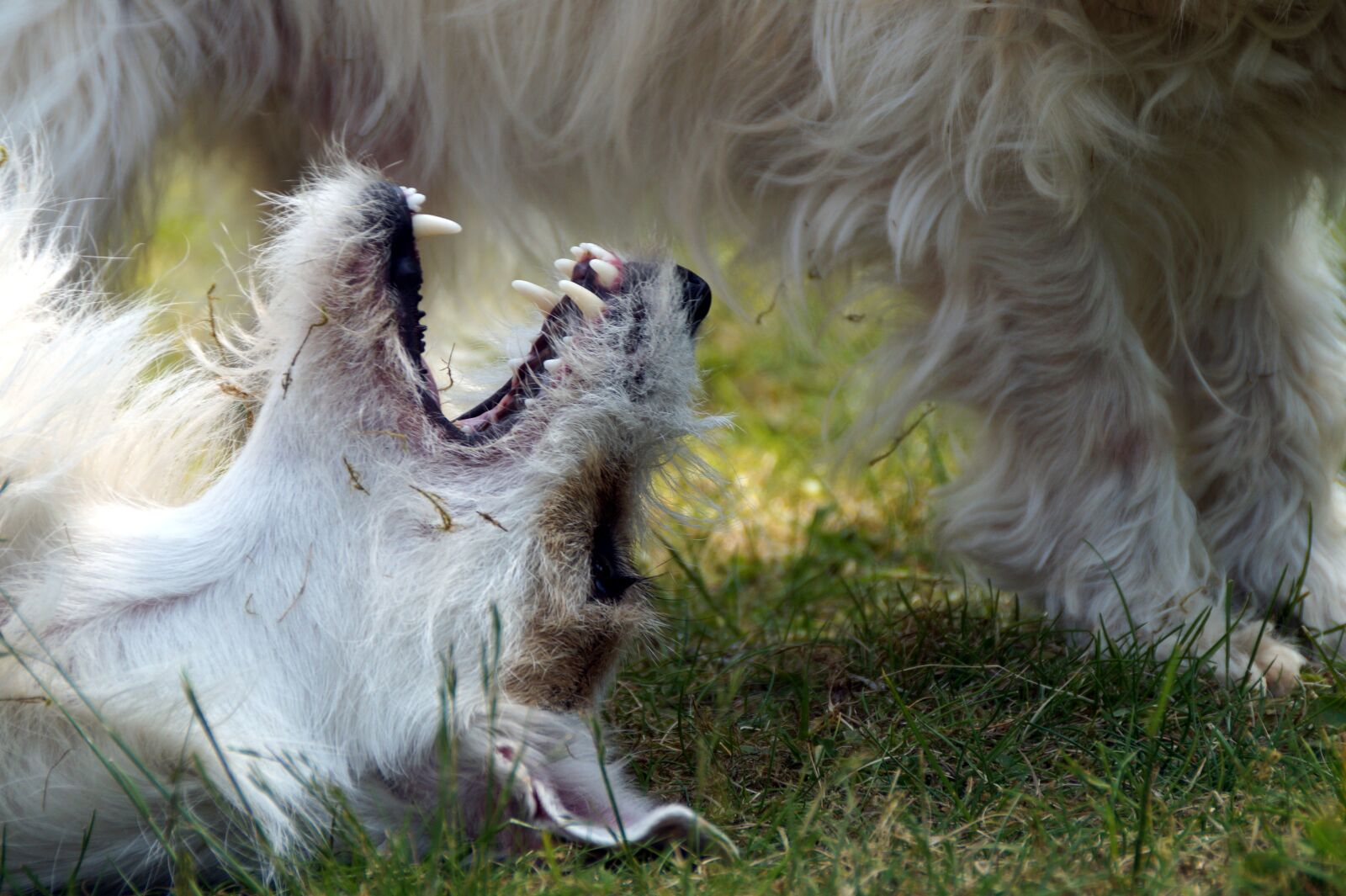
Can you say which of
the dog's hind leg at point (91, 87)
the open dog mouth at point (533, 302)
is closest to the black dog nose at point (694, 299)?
the open dog mouth at point (533, 302)

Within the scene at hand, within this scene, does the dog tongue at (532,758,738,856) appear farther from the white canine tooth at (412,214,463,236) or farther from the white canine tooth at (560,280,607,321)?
the white canine tooth at (412,214,463,236)

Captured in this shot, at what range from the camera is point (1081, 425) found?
2277 mm

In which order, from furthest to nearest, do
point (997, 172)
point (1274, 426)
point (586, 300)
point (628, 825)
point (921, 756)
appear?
point (1274, 426)
point (997, 172)
point (921, 756)
point (586, 300)
point (628, 825)

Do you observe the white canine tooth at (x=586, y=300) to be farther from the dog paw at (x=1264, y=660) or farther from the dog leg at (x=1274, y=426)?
the dog leg at (x=1274, y=426)

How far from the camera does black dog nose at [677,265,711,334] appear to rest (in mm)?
1792

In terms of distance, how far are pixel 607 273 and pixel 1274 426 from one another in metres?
1.42

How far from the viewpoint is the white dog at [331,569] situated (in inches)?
61.9

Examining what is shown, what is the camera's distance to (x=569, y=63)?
259 cm

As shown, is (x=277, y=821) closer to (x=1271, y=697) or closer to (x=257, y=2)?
(x=1271, y=697)

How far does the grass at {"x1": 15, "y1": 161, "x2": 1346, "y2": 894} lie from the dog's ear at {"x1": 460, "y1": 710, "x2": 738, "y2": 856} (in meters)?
0.03

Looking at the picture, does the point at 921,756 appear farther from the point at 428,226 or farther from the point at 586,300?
the point at 428,226

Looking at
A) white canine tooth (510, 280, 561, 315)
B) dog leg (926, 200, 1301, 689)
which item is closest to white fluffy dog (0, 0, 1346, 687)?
dog leg (926, 200, 1301, 689)

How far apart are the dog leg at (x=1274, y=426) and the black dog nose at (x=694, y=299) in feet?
3.86

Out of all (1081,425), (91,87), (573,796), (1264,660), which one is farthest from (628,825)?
(91,87)
